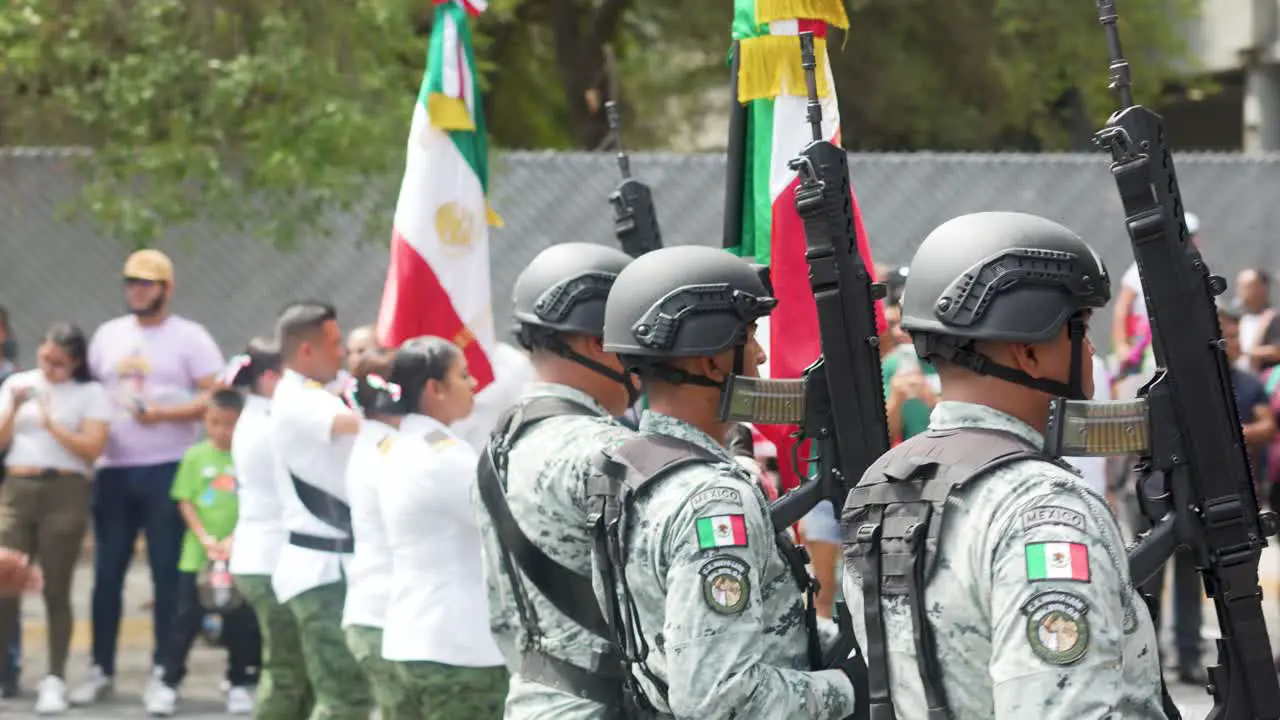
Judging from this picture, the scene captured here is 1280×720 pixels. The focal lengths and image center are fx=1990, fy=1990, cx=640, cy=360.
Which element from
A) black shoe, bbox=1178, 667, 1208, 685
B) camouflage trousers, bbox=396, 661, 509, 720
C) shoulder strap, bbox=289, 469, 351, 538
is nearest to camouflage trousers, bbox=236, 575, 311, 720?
shoulder strap, bbox=289, 469, 351, 538

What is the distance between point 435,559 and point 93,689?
420 cm

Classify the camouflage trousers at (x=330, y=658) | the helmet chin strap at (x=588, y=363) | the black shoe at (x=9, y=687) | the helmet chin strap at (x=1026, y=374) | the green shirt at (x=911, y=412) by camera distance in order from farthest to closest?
1. the black shoe at (x=9, y=687)
2. the green shirt at (x=911, y=412)
3. the camouflage trousers at (x=330, y=658)
4. the helmet chin strap at (x=588, y=363)
5. the helmet chin strap at (x=1026, y=374)

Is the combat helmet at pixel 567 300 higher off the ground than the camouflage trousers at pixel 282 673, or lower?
higher

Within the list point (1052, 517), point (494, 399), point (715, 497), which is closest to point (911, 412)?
point (494, 399)

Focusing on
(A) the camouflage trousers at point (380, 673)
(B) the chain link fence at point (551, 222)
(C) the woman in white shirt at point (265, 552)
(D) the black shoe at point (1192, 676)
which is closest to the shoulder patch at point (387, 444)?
(A) the camouflage trousers at point (380, 673)

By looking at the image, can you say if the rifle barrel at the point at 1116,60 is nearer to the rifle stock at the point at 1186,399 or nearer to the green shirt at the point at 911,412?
the rifle stock at the point at 1186,399

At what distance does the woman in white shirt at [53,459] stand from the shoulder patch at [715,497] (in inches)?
249

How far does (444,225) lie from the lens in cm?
744

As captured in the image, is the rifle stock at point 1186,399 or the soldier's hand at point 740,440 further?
the soldier's hand at point 740,440

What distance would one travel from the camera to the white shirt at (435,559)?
593cm

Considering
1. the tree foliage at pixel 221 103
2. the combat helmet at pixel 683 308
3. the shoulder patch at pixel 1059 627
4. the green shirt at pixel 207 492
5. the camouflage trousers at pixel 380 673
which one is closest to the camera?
the shoulder patch at pixel 1059 627

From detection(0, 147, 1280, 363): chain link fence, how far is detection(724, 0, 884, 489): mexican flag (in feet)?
21.7

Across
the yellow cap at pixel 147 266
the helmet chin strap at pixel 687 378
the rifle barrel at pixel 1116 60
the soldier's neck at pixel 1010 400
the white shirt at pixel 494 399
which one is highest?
the yellow cap at pixel 147 266

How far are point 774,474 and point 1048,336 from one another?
5.95 meters
